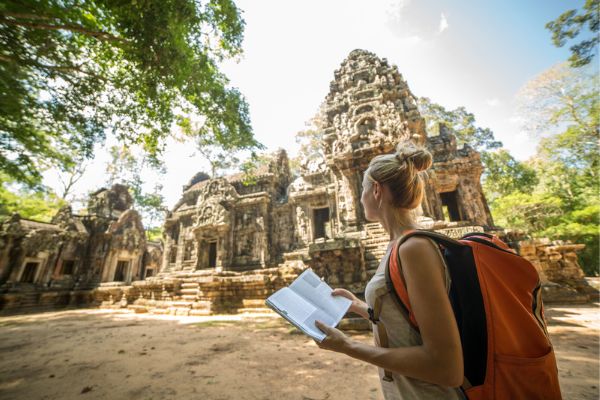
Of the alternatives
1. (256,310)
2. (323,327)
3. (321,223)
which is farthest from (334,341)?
(321,223)

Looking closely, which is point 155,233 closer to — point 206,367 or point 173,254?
point 173,254

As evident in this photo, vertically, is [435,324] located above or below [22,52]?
below

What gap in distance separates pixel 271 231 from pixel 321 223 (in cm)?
365

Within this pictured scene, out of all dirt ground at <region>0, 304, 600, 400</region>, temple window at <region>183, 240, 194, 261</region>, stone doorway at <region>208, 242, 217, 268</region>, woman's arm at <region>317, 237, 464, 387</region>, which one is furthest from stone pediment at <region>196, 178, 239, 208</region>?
woman's arm at <region>317, 237, 464, 387</region>

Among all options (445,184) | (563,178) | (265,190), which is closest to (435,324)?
(445,184)

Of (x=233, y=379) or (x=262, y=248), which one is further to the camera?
(x=262, y=248)

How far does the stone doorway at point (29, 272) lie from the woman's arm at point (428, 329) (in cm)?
2190

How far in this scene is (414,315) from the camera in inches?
38.3

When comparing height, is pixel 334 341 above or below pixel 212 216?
below

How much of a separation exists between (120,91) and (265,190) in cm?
1148

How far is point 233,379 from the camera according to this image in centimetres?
313

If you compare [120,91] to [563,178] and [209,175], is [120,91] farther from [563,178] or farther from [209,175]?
[563,178]

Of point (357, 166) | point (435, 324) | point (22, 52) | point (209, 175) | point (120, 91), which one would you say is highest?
point (209, 175)

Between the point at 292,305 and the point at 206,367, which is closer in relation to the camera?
the point at 292,305
